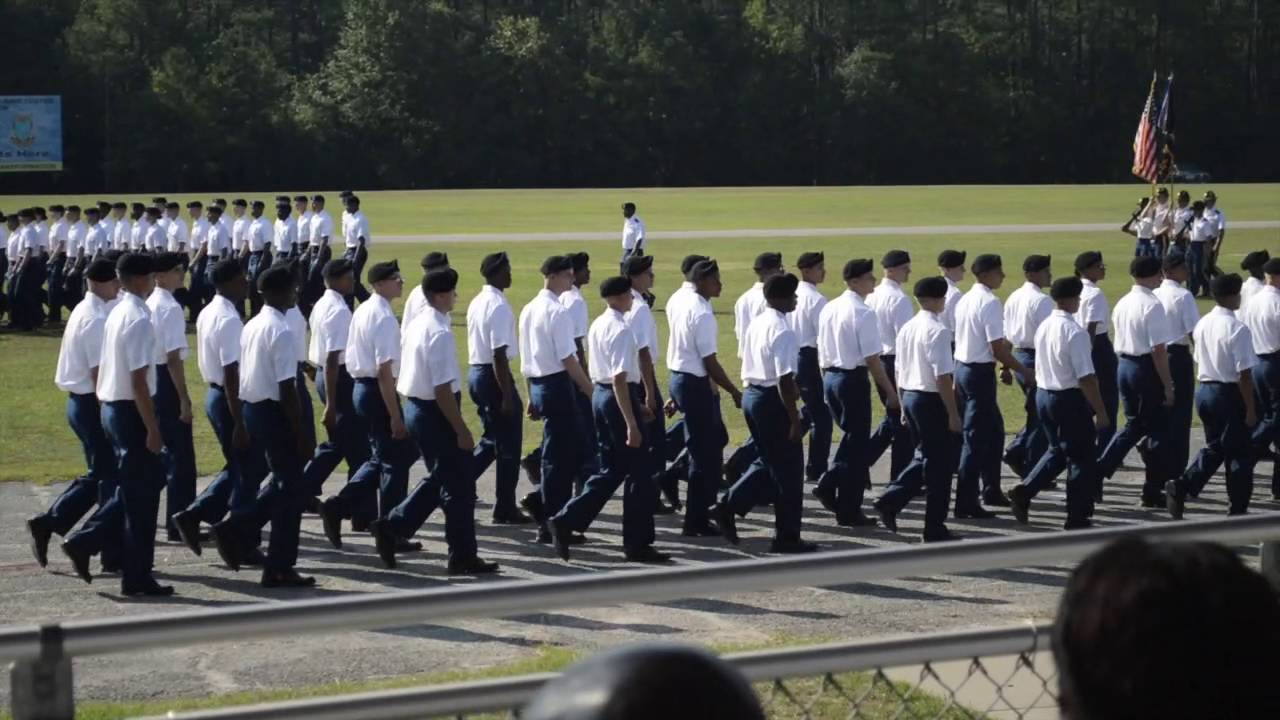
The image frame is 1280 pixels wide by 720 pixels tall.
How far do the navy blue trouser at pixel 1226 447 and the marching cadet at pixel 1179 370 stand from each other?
1.41 ft

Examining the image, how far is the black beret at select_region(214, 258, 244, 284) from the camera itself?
10877mm

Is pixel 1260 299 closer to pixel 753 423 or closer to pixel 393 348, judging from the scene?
pixel 753 423

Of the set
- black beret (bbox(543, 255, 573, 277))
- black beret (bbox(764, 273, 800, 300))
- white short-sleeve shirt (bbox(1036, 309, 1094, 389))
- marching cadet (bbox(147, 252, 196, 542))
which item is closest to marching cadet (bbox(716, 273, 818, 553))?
black beret (bbox(764, 273, 800, 300))

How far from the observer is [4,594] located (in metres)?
10.4

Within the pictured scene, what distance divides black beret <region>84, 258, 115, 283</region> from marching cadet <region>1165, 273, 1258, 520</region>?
24.0ft

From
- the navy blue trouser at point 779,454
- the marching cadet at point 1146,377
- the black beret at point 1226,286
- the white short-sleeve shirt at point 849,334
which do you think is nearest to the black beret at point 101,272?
the navy blue trouser at point 779,454

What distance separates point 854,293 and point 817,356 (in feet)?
3.61

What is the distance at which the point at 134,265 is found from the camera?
10531 mm

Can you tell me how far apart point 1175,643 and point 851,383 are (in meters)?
10.4

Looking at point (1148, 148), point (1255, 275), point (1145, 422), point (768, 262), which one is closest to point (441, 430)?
point (768, 262)

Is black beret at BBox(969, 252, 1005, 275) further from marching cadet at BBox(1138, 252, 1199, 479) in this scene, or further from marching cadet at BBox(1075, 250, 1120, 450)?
marching cadet at BBox(1138, 252, 1199, 479)

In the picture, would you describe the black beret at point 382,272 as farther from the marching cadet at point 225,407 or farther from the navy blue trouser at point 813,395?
the navy blue trouser at point 813,395

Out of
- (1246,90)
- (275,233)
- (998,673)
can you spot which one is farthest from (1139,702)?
(1246,90)

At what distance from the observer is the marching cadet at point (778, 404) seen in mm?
11266
